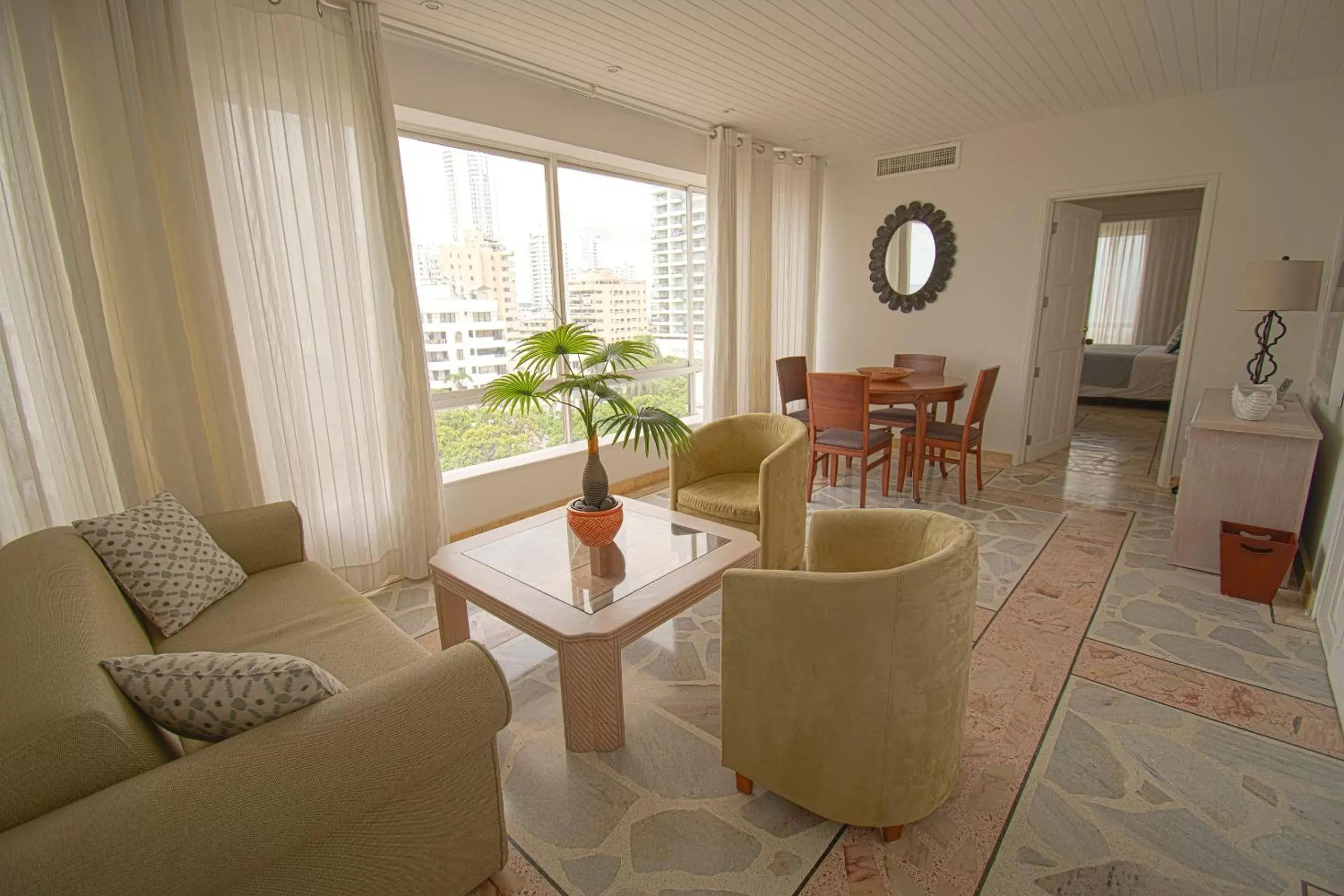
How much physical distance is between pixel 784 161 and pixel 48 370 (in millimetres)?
4763

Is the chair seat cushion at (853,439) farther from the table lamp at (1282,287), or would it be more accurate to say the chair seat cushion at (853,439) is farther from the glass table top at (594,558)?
the table lamp at (1282,287)

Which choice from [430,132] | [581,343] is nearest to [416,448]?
[581,343]

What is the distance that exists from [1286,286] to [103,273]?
16.9ft

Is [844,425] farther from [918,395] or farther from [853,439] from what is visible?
[918,395]

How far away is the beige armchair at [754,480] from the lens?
278cm

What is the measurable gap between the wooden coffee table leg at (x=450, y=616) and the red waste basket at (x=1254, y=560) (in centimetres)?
331

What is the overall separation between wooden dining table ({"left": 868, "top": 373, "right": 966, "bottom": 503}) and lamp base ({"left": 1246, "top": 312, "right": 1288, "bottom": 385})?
1562 mm

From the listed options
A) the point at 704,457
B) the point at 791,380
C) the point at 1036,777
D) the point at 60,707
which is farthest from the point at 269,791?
the point at 791,380

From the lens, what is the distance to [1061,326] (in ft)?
16.2

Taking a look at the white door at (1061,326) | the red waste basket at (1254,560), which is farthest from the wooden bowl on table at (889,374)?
the red waste basket at (1254,560)

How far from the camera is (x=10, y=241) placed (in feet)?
6.43

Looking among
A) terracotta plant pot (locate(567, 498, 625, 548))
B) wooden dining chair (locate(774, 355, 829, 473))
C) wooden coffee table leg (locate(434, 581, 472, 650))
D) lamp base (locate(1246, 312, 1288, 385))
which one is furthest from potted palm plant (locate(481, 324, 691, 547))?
lamp base (locate(1246, 312, 1288, 385))

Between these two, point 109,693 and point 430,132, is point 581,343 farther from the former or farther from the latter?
point 430,132

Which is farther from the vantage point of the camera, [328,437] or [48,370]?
[328,437]
